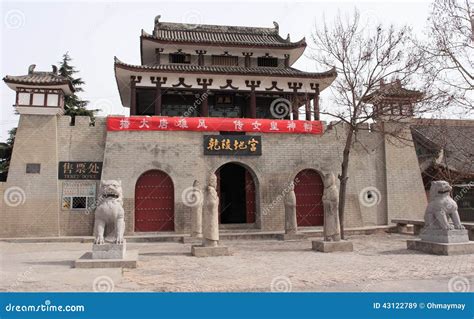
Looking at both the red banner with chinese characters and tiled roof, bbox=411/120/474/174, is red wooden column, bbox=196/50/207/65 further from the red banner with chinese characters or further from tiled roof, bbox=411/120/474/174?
tiled roof, bbox=411/120/474/174

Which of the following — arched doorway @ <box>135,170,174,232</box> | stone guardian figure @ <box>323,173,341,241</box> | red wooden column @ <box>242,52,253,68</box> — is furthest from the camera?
red wooden column @ <box>242,52,253,68</box>

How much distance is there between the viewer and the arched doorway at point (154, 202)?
14.5 metres

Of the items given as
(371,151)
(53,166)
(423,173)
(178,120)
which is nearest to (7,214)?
(53,166)

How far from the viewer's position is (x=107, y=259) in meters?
7.50

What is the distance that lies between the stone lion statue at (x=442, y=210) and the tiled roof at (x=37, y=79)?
42.2 feet

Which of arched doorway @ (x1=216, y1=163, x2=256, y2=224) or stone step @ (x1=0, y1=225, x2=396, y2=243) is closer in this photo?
stone step @ (x1=0, y1=225, x2=396, y2=243)

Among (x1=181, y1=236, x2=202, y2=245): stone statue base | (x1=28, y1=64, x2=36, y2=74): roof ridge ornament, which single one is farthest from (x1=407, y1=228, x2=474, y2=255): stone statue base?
(x1=28, y1=64, x2=36, y2=74): roof ridge ornament

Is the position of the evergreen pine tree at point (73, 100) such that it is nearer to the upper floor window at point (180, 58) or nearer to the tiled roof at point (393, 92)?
the upper floor window at point (180, 58)

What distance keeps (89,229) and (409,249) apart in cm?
1043

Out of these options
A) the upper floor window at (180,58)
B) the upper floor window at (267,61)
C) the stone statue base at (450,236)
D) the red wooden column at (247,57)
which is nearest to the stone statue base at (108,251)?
→ the stone statue base at (450,236)

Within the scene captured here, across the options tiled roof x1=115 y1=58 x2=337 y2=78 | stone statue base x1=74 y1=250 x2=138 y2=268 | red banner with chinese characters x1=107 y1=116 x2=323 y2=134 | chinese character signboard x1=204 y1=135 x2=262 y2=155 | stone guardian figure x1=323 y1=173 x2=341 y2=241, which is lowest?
stone statue base x1=74 y1=250 x2=138 y2=268

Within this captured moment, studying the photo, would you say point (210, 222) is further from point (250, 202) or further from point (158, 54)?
point (158, 54)

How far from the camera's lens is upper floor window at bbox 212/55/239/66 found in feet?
62.5

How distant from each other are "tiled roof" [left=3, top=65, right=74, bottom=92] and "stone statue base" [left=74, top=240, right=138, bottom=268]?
9.21 m
